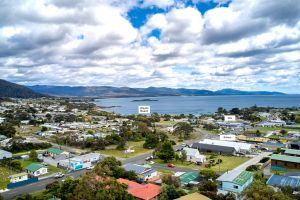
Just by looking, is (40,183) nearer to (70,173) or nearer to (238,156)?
(70,173)

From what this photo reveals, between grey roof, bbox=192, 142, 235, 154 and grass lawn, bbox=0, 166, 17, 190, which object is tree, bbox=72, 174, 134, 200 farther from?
grey roof, bbox=192, 142, 235, 154

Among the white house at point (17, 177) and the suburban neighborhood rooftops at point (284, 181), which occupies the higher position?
the suburban neighborhood rooftops at point (284, 181)

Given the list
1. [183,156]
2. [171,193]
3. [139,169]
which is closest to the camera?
[171,193]

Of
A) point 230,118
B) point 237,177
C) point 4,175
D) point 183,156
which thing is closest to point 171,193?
point 237,177

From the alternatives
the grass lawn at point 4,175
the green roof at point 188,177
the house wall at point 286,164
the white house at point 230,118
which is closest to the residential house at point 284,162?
the house wall at point 286,164

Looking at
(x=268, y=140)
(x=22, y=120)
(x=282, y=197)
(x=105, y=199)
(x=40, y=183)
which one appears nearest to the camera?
(x=282, y=197)

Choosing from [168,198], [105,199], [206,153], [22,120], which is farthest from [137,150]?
[22,120]

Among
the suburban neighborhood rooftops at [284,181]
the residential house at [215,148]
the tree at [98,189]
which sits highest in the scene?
the tree at [98,189]

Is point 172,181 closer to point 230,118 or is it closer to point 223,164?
point 223,164

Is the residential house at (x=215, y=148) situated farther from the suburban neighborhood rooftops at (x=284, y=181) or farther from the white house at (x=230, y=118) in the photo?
the white house at (x=230, y=118)

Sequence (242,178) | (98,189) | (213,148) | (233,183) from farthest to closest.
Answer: (213,148) → (242,178) → (233,183) → (98,189)

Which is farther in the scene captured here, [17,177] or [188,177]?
[17,177]
